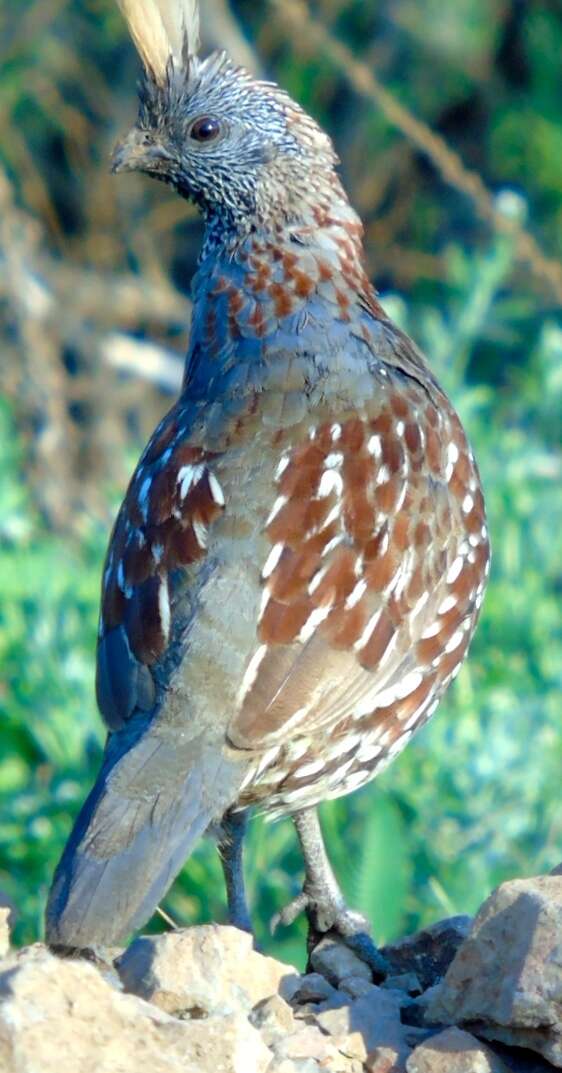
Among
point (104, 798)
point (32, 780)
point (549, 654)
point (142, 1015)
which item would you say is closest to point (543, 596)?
point (549, 654)

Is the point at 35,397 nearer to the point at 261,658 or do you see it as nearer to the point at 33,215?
the point at 33,215

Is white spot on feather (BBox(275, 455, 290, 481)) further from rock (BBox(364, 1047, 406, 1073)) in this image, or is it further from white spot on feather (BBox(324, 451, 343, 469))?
rock (BBox(364, 1047, 406, 1073))

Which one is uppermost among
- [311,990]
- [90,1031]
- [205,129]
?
[205,129]

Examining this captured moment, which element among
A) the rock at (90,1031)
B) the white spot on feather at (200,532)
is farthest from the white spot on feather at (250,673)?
the rock at (90,1031)

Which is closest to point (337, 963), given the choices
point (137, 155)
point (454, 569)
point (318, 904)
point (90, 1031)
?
point (318, 904)

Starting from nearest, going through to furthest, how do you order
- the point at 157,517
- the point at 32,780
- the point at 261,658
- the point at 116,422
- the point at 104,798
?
the point at 104,798 → the point at 261,658 → the point at 157,517 → the point at 32,780 → the point at 116,422

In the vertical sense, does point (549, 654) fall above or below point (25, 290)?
below

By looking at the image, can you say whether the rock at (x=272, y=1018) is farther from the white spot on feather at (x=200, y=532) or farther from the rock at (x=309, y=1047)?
the white spot on feather at (x=200, y=532)

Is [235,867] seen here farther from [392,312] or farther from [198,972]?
[392,312]
